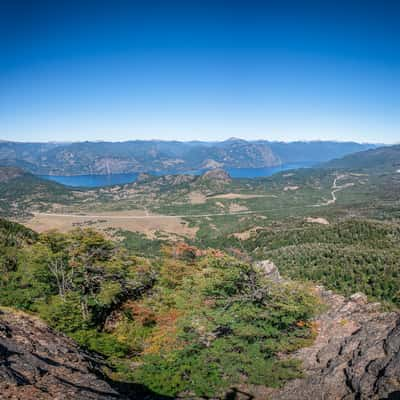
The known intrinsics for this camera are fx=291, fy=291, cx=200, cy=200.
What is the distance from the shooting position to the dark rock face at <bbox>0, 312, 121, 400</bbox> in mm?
11775

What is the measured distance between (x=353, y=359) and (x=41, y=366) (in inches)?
781

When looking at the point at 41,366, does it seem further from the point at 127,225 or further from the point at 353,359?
the point at 127,225

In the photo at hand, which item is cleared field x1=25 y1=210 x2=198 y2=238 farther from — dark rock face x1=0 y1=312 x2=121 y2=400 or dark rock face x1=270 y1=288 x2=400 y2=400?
dark rock face x1=0 y1=312 x2=121 y2=400

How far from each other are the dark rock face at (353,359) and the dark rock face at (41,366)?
12257mm

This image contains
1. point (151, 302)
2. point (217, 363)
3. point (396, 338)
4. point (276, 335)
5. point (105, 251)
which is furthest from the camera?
point (105, 251)


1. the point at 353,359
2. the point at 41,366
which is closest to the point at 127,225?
the point at 353,359

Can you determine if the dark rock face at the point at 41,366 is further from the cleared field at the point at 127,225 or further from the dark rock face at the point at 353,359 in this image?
the cleared field at the point at 127,225

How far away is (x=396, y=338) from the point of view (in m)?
19.6

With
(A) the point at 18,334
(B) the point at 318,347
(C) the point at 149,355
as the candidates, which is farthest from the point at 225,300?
(A) the point at 18,334

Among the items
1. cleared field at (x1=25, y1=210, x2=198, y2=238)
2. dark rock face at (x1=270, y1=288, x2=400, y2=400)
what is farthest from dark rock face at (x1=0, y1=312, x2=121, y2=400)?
cleared field at (x1=25, y1=210, x2=198, y2=238)

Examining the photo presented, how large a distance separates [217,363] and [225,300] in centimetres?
467

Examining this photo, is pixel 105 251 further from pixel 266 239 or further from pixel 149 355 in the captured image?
pixel 266 239

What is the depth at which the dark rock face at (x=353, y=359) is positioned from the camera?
17.0m

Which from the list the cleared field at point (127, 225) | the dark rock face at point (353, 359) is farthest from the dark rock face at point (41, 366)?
the cleared field at point (127, 225)
